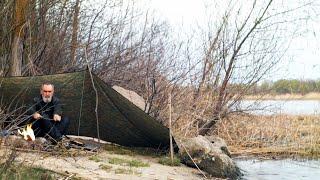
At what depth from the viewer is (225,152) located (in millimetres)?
10891

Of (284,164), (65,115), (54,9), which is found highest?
(54,9)

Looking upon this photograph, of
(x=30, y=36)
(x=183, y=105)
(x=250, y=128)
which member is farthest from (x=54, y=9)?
(x=250, y=128)

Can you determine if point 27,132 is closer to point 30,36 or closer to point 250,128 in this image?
point 30,36

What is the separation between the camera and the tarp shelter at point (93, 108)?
9.54 meters

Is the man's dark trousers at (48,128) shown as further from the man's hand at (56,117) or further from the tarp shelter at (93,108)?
the tarp shelter at (93,108)

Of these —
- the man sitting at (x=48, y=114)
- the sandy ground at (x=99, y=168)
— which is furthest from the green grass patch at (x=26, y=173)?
the man sitting at (x=48, y=114)

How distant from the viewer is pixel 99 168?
27.1 feet

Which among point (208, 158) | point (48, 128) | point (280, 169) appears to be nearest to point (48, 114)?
point (48, 128)

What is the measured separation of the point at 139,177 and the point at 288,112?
841 cm

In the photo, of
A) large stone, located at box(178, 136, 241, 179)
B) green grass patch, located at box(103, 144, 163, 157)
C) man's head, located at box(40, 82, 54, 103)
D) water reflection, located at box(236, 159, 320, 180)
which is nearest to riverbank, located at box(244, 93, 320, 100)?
water reflection, located at box(236, 159, 320, 180)

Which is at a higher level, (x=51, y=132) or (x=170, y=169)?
(x=51, y=132)

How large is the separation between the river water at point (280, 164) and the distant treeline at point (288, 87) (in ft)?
0.93

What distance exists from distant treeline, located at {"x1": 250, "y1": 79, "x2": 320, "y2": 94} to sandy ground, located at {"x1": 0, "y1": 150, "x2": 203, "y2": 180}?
496 centimetres

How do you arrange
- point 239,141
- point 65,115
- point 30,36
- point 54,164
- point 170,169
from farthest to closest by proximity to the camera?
point 239,141, point 30,36, point 65,115, point 170,169, point 54,164
